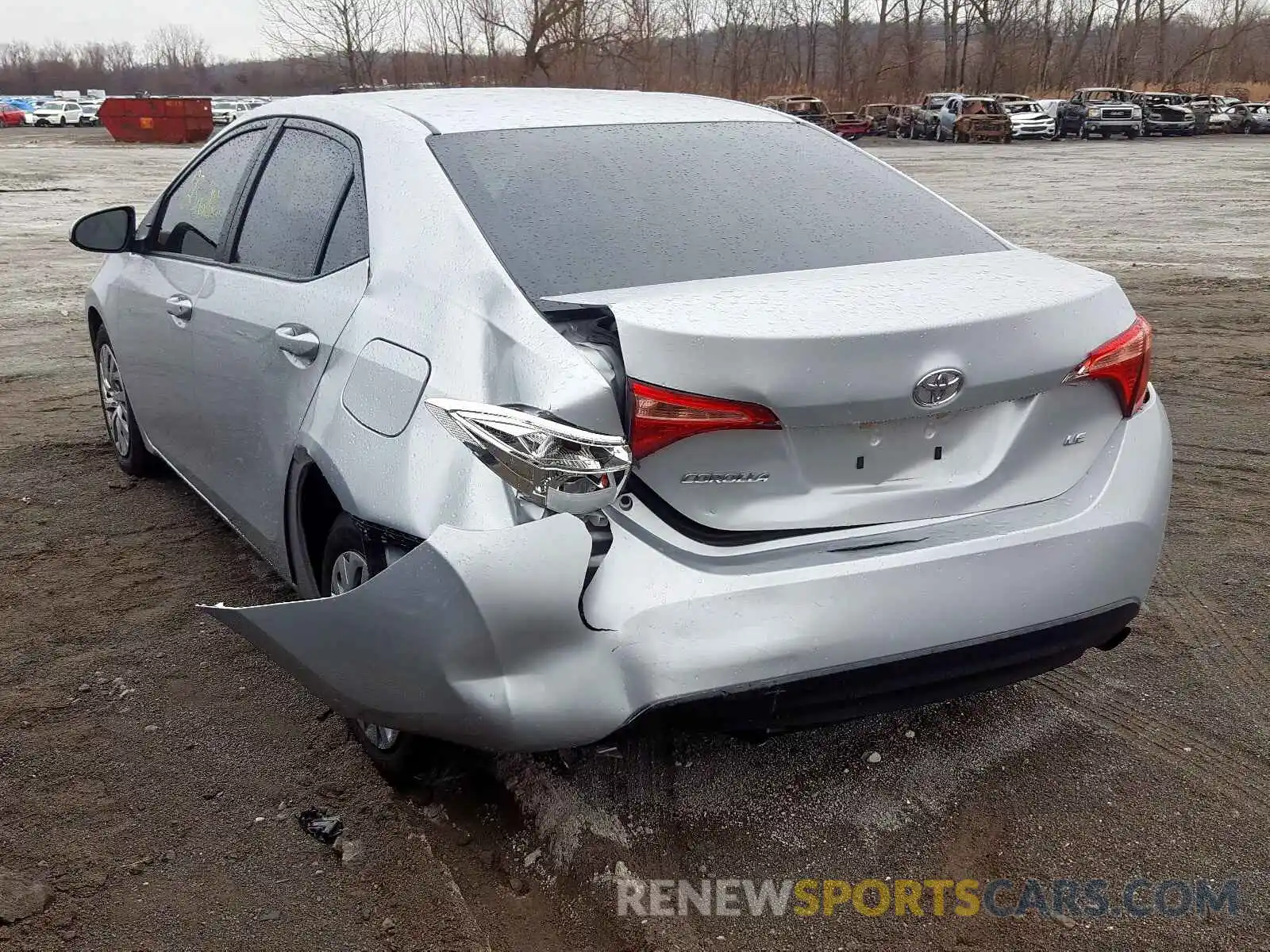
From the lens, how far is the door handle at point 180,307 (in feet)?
12.4

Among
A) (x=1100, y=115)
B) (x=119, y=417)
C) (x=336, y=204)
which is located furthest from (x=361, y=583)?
(x=1100, y=115)

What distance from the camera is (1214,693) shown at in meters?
3.37

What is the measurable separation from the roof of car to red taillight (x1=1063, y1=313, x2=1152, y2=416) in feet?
4.52

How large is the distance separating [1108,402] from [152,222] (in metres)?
3.37

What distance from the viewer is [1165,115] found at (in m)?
41.5

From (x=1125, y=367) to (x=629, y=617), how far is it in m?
1.29

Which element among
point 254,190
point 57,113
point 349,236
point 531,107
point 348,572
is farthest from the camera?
point 57,113

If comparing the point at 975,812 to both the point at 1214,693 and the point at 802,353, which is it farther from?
the point at 802,353

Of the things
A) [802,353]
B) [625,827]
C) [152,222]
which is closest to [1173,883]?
[625,827]

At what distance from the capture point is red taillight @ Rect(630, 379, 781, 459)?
2266mm

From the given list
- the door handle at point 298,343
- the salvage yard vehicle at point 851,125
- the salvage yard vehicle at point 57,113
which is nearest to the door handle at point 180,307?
the door handle at point 298,343

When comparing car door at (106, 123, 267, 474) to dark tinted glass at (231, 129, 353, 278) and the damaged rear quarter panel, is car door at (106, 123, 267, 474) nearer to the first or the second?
dark tinted glass at (231, 129, 353, 278)

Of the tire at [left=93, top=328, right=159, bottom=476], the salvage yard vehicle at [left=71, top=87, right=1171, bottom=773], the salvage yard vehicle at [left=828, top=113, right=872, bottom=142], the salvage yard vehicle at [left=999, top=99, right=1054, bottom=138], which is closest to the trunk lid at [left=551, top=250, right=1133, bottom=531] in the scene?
the salvage yard vehicle at [left=71, top=87, right=1171, bottom=773]

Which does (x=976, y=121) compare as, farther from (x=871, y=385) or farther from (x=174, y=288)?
(x=871, y=385)
